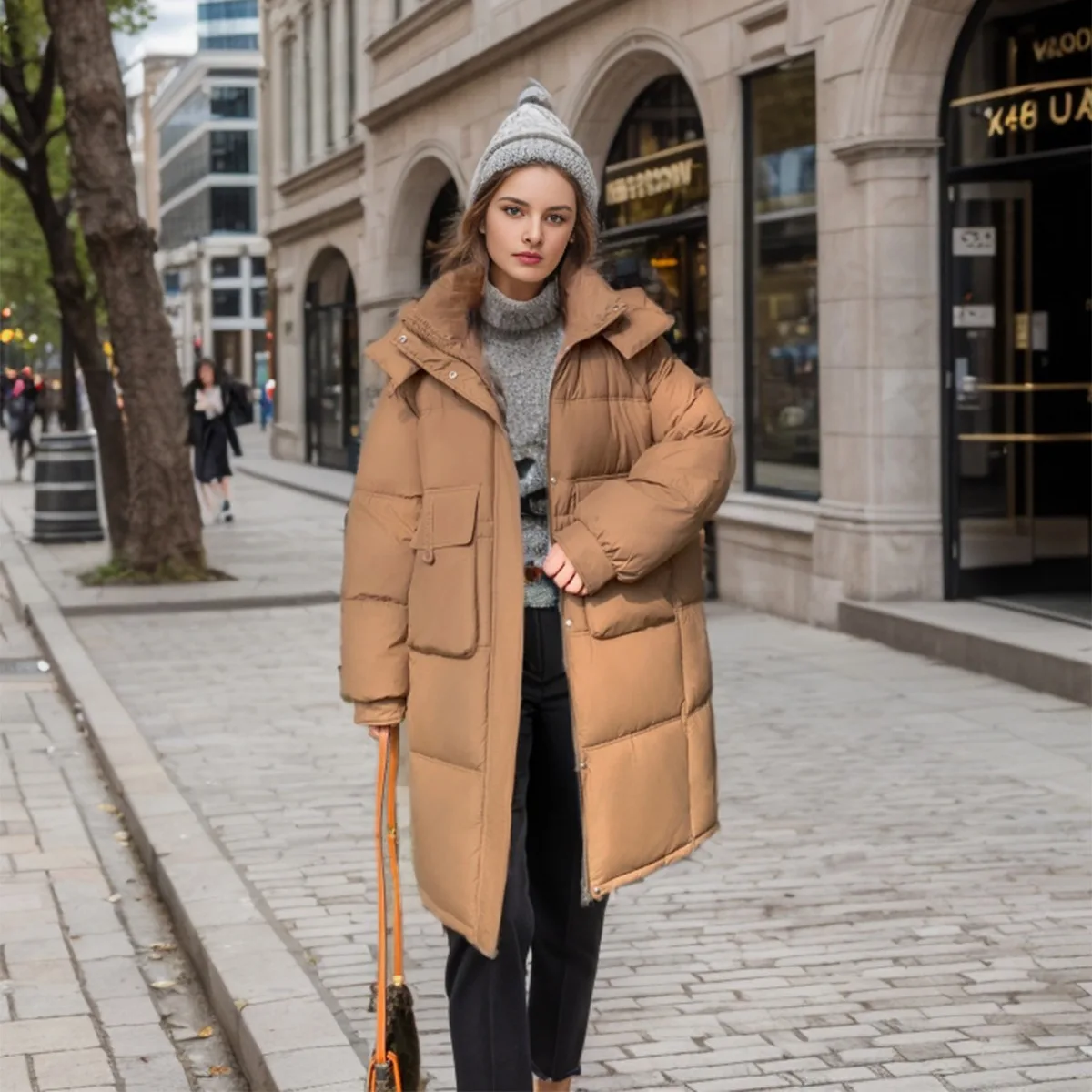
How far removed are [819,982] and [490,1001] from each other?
1.82 m

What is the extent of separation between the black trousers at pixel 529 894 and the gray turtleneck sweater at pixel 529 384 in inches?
5.1

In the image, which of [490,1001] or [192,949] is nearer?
[490,1001]

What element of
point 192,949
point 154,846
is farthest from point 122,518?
point 192,949

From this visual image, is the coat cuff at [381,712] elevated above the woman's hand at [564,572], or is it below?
below

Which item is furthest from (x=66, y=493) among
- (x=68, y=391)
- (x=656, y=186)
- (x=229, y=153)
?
(x=229, y=153)

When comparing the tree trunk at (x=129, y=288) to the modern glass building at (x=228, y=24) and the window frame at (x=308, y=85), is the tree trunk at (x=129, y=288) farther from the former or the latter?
the modern glass building at (x=228, y=24)

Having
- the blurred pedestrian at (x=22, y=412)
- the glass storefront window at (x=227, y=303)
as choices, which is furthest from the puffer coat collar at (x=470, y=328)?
the glass storefront window at (x=227, y=303)

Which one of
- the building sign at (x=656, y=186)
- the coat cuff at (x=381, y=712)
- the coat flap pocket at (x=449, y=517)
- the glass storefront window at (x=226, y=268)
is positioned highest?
the glass storefront window at (x=226, y=268)

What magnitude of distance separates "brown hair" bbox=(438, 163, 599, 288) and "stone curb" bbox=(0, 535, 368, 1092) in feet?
6.01

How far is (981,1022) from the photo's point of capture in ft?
16.7

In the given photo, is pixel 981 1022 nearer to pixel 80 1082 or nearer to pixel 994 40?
pixel 80 1082

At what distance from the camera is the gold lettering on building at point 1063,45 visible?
1162 centimetres

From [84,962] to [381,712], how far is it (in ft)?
8.42

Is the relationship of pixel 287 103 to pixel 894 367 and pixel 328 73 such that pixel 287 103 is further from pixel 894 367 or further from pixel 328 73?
pixel 894 367
